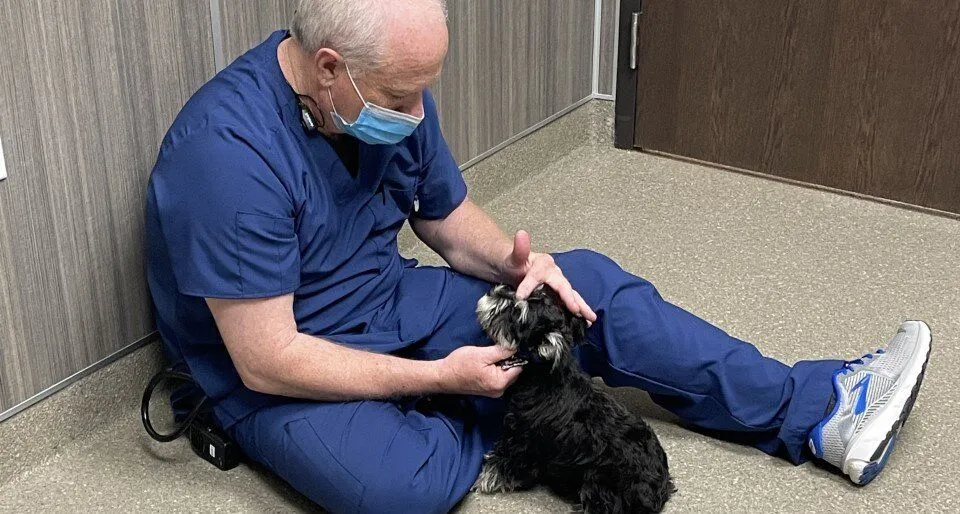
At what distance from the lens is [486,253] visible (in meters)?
1.94

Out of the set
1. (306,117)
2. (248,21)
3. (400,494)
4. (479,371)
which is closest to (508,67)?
(248,21)

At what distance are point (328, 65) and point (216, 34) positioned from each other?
0.49 metres

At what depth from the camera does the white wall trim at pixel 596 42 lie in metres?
3.21

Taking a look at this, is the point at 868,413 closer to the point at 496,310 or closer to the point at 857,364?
the point at 857,364

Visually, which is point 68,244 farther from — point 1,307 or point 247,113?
point 247,113

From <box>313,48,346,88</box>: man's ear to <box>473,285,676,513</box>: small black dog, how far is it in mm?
423

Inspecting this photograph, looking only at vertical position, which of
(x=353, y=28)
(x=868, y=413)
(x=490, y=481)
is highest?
(x=353, y=28)

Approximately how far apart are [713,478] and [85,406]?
112cm

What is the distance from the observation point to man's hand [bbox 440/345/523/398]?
164cm

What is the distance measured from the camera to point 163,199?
1585 mm

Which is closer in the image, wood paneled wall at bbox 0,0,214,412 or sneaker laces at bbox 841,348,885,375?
Answer: wood paneled wall at bbox 0,0,214,412

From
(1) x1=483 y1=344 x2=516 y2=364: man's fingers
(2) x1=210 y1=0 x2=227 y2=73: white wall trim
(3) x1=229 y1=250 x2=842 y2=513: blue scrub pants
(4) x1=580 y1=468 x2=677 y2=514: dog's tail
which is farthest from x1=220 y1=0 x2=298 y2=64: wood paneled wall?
(4) x1=580 y1=468 x2=677 y2=514: dog's tail

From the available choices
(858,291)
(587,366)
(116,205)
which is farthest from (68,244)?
(858,291)

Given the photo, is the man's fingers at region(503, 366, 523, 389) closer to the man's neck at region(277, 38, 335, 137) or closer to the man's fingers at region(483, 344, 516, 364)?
the man's fingers at region(483, 344, 516, 364)
